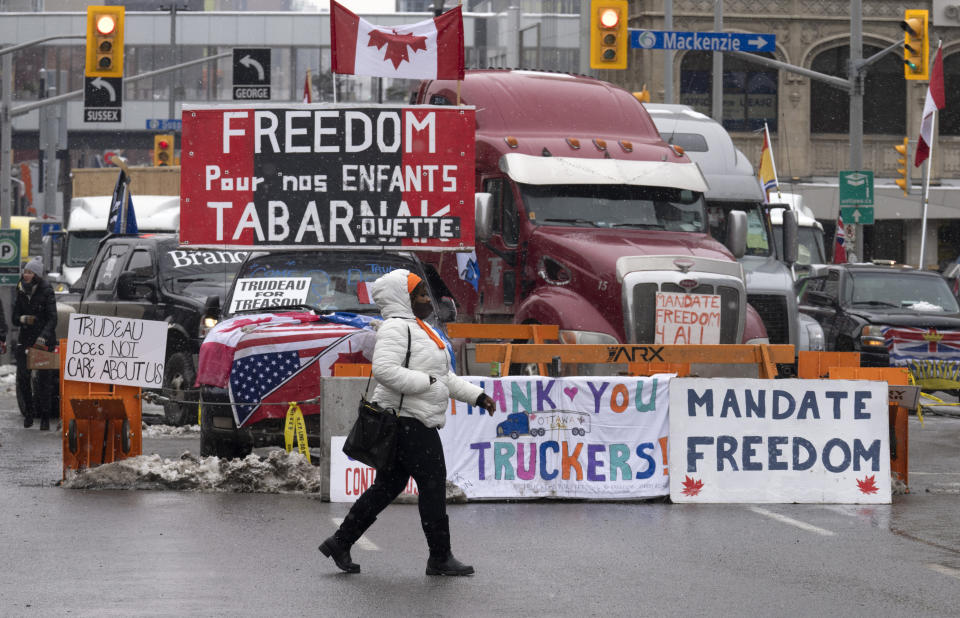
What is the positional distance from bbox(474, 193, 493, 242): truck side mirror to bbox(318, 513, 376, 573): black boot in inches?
320

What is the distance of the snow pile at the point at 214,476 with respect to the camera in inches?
501

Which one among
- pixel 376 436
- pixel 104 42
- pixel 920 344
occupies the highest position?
pixel 104 42

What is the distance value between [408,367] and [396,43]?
983cm

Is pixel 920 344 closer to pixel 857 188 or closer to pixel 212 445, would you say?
pixel 857 188

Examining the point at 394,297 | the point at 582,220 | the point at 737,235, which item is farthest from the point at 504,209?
the point at 394,297

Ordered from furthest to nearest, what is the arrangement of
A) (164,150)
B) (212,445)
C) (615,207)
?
1. (164,150)
2. (615,207)
3. (212,445)

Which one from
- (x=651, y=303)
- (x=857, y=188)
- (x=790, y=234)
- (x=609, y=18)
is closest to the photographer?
(x=651, y=303)

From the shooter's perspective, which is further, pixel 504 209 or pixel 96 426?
pixel 504 209

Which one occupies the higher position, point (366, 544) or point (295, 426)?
point (295, 426)

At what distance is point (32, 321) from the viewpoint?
62.0 ft

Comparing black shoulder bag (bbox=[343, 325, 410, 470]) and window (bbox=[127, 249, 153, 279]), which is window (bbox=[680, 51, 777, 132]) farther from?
black shoulder bag (bbox=[343, 325, 410, 470])

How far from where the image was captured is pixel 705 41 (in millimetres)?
28547

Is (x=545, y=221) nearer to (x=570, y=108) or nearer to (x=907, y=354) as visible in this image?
(x=570, y=108)

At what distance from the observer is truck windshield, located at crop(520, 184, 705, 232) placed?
1761 centimetres
